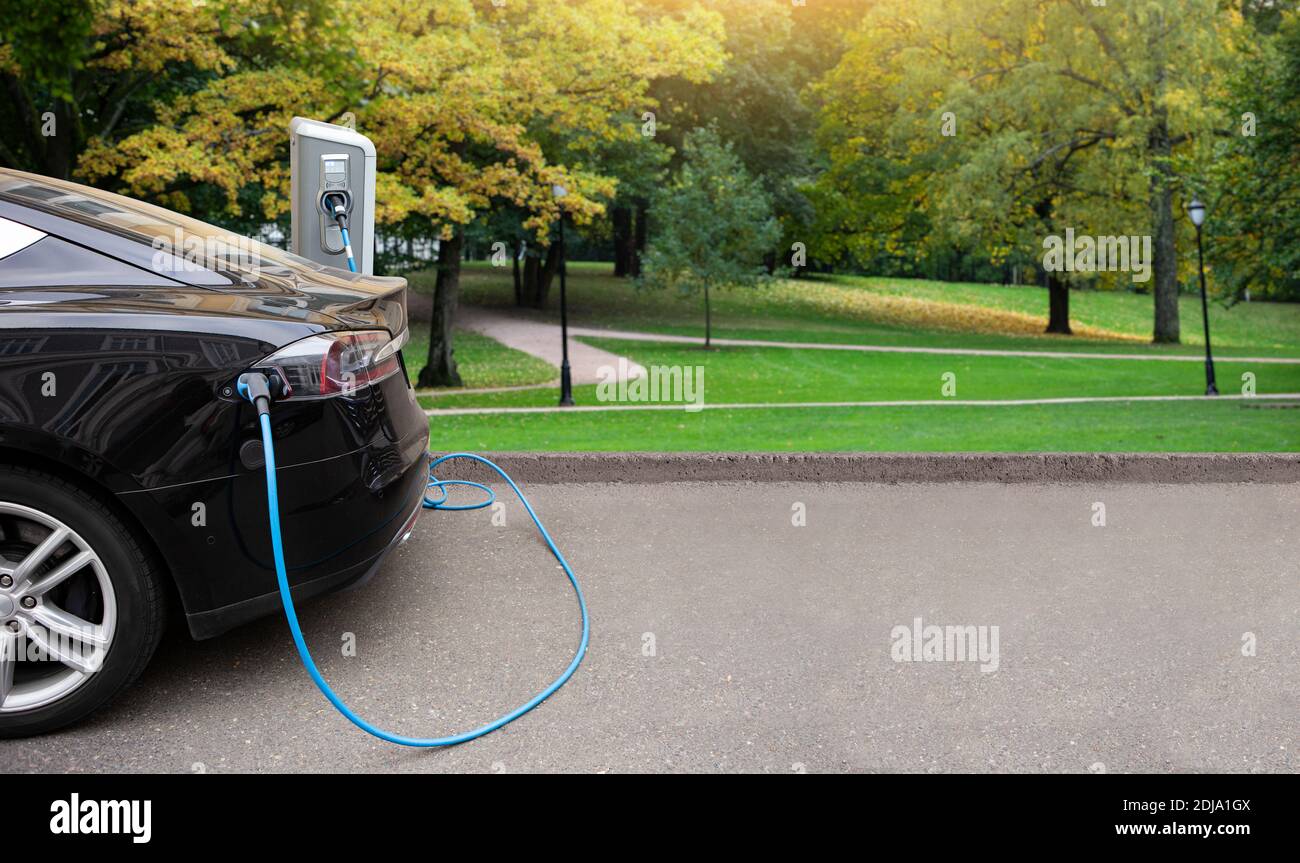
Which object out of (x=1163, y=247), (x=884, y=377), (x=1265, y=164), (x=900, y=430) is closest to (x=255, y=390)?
(x=900, y=430)

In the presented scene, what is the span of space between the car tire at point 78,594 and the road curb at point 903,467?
4.07 metres

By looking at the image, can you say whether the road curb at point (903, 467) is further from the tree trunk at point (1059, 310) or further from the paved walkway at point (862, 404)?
the tree trunk at point (1059, 310)

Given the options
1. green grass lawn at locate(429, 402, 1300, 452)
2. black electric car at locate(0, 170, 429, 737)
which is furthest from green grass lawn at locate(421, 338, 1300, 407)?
black electric car at locate(0, 170, 429, 737)

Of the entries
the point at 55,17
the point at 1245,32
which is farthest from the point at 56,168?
the point at 1245,32

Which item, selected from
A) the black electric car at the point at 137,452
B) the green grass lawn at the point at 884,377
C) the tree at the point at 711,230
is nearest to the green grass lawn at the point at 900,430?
the green grass lawn at the point at 884,377

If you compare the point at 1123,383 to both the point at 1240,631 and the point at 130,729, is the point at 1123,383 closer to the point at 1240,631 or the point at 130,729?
the point at 1240,631

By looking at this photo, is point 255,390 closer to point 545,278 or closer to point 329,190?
point 329,190

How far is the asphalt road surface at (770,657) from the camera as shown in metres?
3.40

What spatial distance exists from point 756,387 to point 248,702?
18.2 metres

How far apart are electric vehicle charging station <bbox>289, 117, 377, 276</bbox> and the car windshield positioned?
2.46m

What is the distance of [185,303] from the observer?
144 inches

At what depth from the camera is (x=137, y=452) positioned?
349 cm

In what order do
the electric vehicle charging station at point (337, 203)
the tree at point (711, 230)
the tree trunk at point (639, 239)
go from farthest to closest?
the tree trunk at point (639, 239), the tree at point (711, 230), the electric vehicle charging station at point (337, 203)

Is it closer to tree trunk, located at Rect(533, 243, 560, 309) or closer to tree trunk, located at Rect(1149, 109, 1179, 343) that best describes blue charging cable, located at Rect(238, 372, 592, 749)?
tree trunk, located at Rect(1149, 109, 1179, 343)
